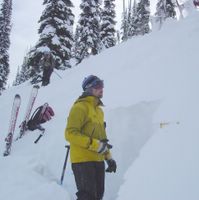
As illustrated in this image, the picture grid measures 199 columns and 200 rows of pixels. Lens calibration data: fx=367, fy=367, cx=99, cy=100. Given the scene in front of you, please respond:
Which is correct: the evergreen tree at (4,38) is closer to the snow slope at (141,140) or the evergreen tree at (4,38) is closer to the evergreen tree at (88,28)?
the evergreen tree at (88,28)

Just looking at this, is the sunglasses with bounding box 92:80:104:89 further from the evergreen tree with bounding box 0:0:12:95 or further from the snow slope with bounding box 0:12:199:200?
the evergreen tree with bounding box 0:0:12:95

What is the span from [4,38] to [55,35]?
53.7 ft

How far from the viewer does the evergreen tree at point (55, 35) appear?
25.4 metres

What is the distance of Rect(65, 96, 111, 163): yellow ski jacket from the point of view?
4.39 m

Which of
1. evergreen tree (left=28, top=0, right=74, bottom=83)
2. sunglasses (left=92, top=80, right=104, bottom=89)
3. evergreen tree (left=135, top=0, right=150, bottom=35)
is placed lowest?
sunglasses (left=92, top=80, right=104, bottom=89)

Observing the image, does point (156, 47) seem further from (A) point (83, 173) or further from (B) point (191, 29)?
(A) point (83, 173)

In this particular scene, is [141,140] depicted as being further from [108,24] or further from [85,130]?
[108,24]

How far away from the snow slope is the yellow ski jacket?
887 millimetres

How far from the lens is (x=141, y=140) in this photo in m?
6.97

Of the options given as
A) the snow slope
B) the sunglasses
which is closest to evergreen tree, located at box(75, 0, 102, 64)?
the snow slope

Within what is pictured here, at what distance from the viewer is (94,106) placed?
477cm

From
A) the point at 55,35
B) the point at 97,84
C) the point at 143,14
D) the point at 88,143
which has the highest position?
the point at 143,14

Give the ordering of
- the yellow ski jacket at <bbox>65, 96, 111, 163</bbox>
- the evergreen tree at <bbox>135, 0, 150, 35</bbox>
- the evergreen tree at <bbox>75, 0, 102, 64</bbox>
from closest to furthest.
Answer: the yellow ski jacket at <bbox>65, 96, 111, 163</bbox>, the evergreen tree at <bbox>75, 0, 102, 64</bbox>, the evergreen tree at <bbox>135, 0, 150, 35</bbox>

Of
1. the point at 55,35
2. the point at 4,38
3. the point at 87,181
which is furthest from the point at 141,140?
the point at 4,38
